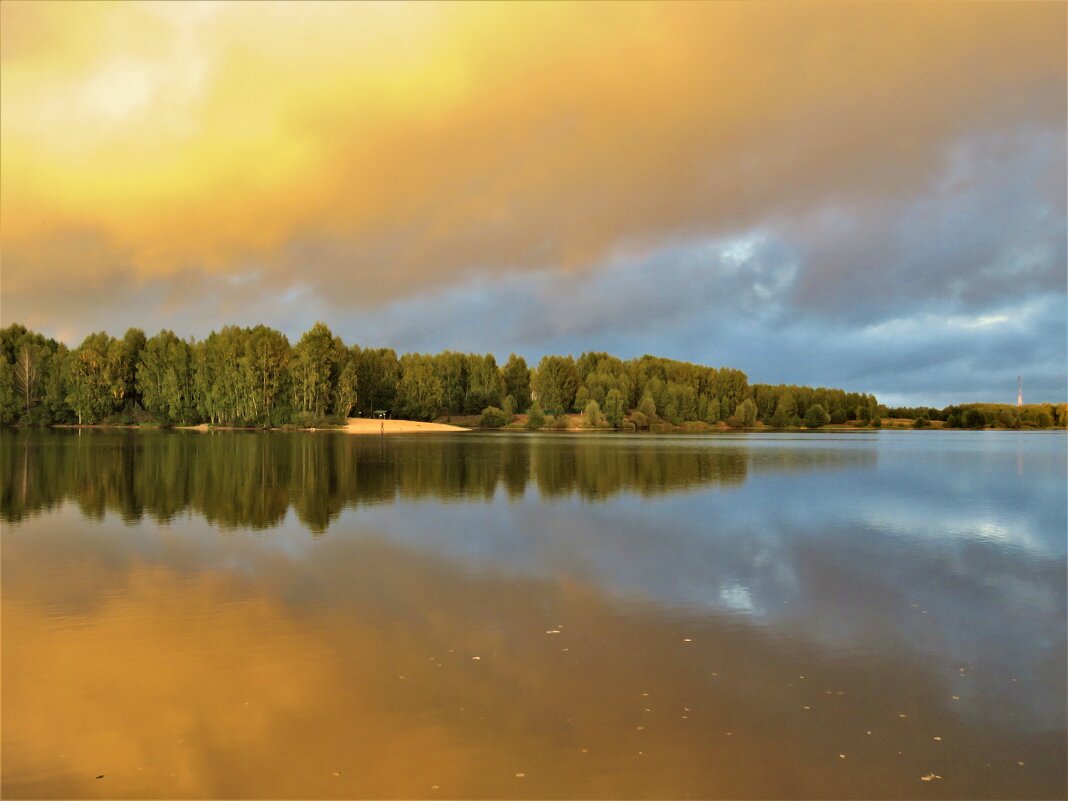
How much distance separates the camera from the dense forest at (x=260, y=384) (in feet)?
318

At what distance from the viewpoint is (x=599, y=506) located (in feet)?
69.3

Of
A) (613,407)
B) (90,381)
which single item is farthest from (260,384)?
(613,407)

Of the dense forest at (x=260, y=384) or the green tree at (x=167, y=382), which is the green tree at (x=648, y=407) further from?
the green tree at (x=167, y=382)

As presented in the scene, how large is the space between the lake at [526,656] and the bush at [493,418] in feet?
324

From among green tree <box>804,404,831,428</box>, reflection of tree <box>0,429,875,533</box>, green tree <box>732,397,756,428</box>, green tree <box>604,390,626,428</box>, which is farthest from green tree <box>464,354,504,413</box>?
reflection of tree <box>0,429,875,533</box>

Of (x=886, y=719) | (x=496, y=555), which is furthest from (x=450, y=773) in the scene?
(x=496, y=555)

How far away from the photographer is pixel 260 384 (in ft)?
316

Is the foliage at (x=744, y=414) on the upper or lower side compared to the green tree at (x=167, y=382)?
lower

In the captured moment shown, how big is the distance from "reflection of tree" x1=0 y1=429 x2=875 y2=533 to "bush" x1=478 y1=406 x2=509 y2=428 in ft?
232

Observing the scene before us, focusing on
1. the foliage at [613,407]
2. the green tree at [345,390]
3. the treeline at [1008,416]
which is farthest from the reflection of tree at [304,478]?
the treeline at [1008,416]

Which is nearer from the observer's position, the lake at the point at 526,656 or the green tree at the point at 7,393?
the lake at the point at 526,656

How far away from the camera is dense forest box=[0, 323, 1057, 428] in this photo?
97.0 m

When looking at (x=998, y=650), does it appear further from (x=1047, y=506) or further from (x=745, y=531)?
(x=1047, y=506)

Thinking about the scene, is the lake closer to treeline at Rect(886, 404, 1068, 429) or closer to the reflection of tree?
the reflection of tree
